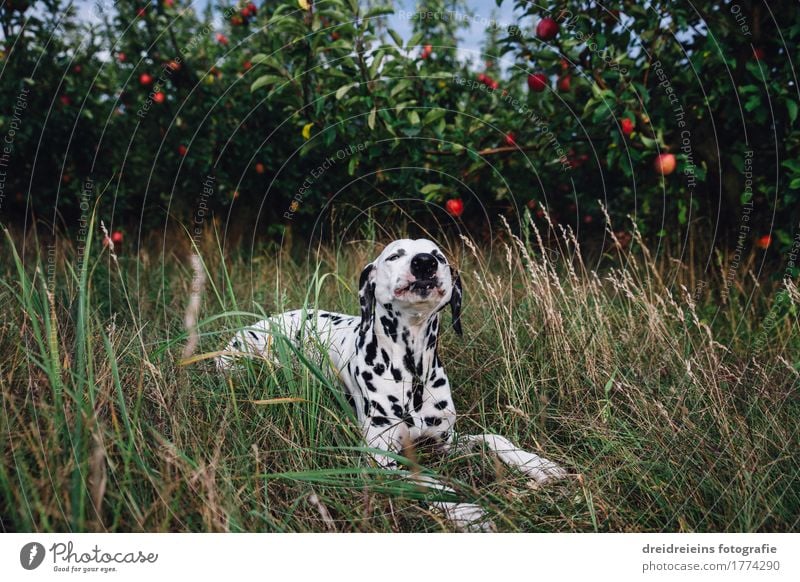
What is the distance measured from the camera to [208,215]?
6.64 m

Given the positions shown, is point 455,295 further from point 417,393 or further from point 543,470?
point 543,470

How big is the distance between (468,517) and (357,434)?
73cm

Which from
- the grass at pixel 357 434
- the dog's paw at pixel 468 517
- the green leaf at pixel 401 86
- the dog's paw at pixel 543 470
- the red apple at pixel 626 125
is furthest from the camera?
the green leaf at pixel 401 86

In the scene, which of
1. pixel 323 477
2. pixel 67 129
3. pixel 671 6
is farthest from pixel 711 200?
pixel 67 129

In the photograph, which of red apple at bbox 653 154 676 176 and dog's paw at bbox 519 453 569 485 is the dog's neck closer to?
dog's paw at bbox 519 453 569 485

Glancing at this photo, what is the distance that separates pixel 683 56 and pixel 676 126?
0.54 metres

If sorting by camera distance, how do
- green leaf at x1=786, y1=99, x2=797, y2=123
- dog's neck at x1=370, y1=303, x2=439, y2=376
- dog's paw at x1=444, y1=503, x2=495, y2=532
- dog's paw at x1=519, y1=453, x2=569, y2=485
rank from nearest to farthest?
dog's paw at x1=444, y1=503, x2=495, y2=532 → dog's paw at x1=519, y1=453, x2=569, y2=485 → dog's neck at x1=370, y1=303, x2=439, y2=376 → green leaf at x1=786, y1=99, x2=797, y2=123

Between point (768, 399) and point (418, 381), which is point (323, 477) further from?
point (768, 399)

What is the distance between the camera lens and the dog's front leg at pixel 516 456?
2.72 meters

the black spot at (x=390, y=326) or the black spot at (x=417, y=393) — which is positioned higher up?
the black spot at (x=390, y=326)

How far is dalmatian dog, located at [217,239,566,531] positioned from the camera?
2.73 metres

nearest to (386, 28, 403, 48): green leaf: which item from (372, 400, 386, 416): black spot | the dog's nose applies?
the dog's nose

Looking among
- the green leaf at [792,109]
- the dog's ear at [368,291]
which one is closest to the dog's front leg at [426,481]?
the dog's ear at [368,291]

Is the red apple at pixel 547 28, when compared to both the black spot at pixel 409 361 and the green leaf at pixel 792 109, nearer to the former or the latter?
the green leaf at pixel 792 109
